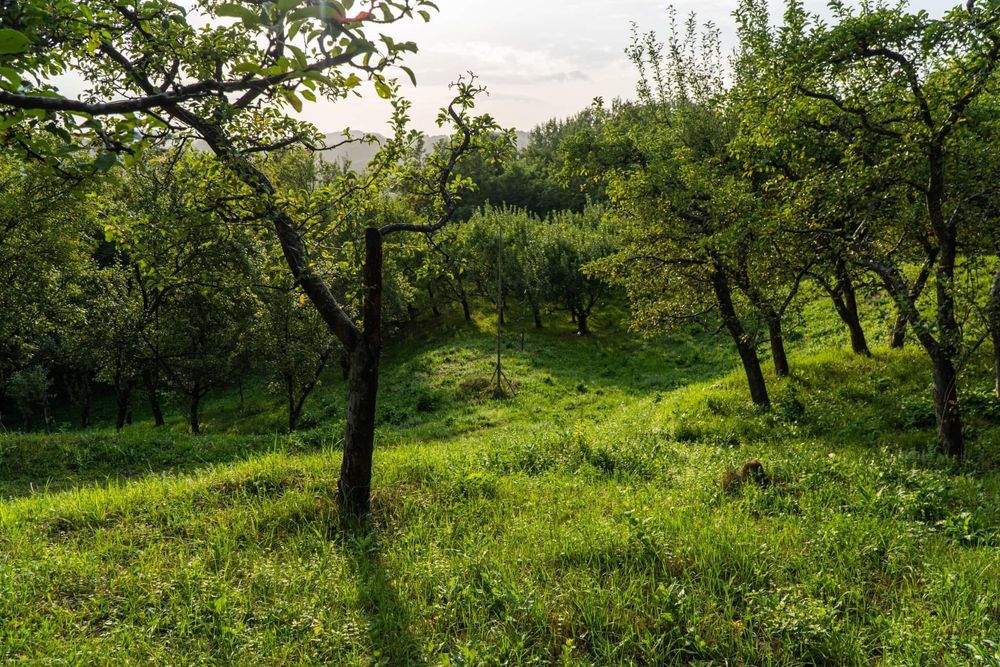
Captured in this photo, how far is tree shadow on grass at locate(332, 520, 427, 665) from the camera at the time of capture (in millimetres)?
4484

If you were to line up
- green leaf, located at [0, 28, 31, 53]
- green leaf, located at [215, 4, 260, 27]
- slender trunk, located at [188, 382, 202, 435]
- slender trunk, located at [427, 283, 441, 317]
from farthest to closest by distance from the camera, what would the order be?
slender trunk, located at [427, 283, 441, 317]
slender trunk, located at [188, 382, 202, 435]
green leaf, located at [215, 4, 260, 27]
green leaf, located at [0, 28, 31, 53]

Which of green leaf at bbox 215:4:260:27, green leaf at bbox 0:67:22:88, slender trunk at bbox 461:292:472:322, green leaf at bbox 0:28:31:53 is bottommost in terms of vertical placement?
green leaf at bbox 0:28:31:53

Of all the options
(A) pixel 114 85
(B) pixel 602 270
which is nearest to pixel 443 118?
(A) pixel 114 85

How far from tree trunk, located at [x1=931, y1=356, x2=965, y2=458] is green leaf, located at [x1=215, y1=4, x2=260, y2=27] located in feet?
35.6

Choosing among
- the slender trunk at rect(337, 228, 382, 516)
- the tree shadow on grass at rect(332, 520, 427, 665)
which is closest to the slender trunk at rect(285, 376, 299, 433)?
the slender trunk at rect(337, 228, 382, 516)

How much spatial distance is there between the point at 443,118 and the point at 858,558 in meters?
7.24

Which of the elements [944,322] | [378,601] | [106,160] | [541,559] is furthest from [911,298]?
[106,160]

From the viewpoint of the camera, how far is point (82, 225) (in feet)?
79.1

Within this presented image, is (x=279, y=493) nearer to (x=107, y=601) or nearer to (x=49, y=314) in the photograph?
(x=107, y=601)

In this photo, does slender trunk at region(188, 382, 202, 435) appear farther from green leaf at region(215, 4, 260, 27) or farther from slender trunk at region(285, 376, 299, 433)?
green leaf at region(215, 4, 260, 27)

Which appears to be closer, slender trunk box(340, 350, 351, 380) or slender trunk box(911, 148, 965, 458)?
slender trunk box(911, 148, 965, 458)

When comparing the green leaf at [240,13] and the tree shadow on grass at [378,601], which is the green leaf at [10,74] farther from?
the tree shadow on grass at [378,601]

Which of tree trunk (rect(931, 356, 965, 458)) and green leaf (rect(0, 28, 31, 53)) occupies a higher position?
green leaf (rect(0, 28, 31, 53))

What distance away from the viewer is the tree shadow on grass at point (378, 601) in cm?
448
